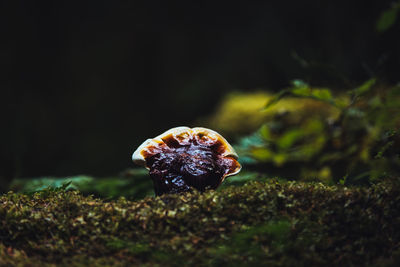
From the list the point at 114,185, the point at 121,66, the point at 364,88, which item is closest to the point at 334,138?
the point at 364,88

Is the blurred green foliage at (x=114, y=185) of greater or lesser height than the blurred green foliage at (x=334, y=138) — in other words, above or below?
below

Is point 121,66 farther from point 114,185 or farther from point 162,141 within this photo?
point 162,141

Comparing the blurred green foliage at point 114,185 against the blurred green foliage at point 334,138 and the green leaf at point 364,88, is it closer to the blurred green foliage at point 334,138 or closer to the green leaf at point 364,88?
the blurred green foliage at point 334,138

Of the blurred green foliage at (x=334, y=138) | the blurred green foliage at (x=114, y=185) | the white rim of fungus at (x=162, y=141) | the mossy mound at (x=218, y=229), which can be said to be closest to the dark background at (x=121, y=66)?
the blurred green foliage at (x=334, y=138)

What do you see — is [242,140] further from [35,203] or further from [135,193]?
[35,203]

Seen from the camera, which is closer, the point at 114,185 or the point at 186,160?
the point at 186,160
